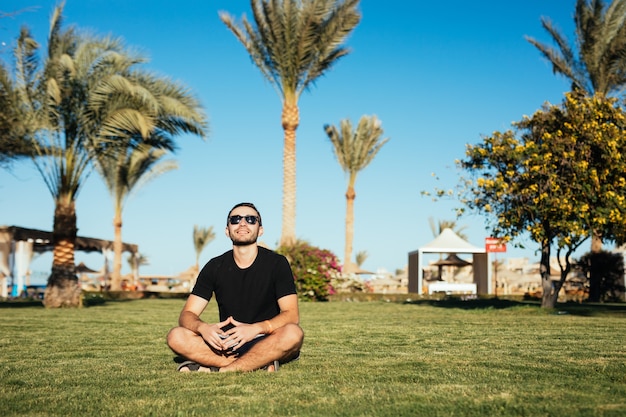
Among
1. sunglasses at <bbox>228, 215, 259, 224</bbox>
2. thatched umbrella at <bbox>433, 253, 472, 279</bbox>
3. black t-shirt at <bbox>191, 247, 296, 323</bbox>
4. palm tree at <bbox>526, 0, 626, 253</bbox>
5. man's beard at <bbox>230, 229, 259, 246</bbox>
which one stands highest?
palm tree at <bbox>526, 0, 626, 253</bbox>

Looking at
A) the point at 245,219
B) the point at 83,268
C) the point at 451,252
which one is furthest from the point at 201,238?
the point at 245,219

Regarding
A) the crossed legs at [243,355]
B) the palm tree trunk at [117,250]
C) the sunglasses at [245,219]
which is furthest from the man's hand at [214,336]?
the palm tree trunk at [117,250]

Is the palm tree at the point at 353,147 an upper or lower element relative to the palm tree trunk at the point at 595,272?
upper

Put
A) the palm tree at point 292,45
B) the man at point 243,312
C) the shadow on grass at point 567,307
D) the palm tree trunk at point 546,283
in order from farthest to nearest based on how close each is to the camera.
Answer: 1. the palm tree at point 292,45
2. the palm tree trunk at point 546,283
3. the shadow on grass at point 567,307
4. the man at point 243,312

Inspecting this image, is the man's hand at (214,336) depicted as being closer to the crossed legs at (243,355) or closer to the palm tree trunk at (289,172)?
the crossed legs at (243,355)

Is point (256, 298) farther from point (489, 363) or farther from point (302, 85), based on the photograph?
point (302, 85)

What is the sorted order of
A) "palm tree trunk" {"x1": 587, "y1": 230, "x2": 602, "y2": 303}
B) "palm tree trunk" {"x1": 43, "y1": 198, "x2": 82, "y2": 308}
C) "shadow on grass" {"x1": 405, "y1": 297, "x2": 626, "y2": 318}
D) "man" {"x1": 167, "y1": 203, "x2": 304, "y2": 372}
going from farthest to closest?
"palm tree trunk" {"x1": 587, "y1": 230, "x2": 602, "y2": 303}, "palm tree trunk" {"x1": 43, "y1": 198, "x2": 82, "y2": 308}, "shadow on grass" {"x1": 405, "y1": 297, "x2": 626, "y2": 318}, "man" {"x1": 167, "y1": 203, "x2": 304, "y2": 372}

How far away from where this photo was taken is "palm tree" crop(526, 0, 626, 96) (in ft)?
77.5

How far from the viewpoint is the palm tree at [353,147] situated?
38188mm

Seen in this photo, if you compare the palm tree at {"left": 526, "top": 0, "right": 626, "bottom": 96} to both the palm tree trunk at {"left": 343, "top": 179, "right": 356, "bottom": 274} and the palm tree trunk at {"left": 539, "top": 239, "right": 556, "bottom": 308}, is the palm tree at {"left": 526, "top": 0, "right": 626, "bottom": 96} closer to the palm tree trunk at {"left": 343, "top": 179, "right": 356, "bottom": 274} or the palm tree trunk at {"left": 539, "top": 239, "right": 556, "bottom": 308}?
the palm tree trunk at {"left": 539, "top": 239, "right": 556, "bottom": 308}

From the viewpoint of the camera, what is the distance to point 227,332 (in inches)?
204

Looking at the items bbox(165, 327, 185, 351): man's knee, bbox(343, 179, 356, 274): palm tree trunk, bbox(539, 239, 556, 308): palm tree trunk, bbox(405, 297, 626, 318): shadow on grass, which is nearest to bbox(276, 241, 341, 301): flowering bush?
bbox(405, 297, 626, 318): shadow on grass

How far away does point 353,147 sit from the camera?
38.4 m

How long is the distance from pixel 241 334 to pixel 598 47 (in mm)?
22692
